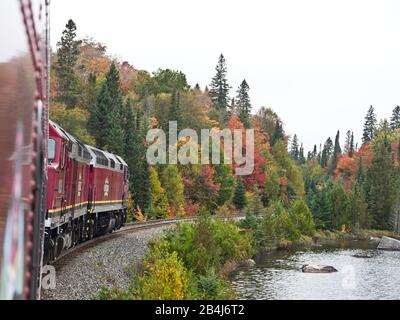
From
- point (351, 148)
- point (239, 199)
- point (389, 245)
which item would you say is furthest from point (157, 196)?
point (351, 148)

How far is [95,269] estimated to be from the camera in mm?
20047

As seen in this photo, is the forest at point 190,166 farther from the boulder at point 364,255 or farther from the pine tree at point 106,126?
the boulder at point 364,255

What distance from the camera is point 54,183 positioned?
16.1 metres

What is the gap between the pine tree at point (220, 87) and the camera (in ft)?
474

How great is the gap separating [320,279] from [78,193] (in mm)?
20170

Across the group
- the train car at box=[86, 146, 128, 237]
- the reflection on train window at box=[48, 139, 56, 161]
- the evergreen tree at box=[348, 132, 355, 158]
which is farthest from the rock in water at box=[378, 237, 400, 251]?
the evergreen tree at box=[348, 132, 355, 158]

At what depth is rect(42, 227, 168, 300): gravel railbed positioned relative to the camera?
16.3 meters

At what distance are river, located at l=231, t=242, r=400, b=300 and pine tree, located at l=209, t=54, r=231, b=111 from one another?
94.0 meters

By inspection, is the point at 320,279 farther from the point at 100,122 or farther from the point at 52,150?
the point at 100,122

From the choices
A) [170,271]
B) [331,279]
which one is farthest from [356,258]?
[170,271]

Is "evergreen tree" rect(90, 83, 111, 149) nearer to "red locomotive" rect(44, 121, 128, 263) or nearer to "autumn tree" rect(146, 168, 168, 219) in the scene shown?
"autumn tree" rect(146, 168, 168, 219)

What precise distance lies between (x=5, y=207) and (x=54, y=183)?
13398 mm

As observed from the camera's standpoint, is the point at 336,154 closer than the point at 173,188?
No
